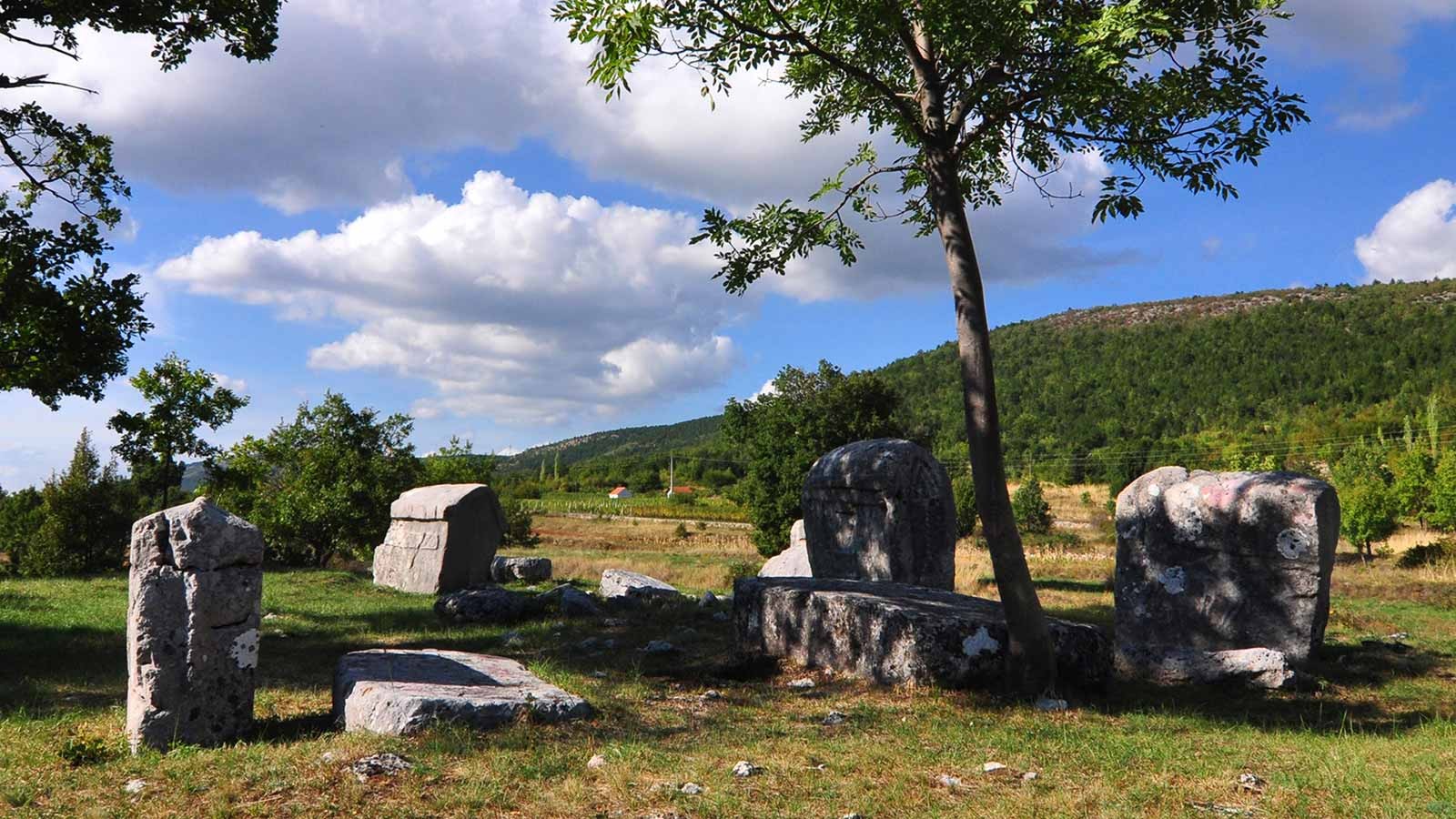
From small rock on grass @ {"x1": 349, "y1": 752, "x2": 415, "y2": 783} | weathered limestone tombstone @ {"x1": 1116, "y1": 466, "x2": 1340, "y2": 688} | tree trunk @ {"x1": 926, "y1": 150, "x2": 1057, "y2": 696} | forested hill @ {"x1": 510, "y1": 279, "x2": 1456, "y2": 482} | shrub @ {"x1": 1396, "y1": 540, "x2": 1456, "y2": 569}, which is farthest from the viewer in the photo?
forested hill @ {"x1": 510, "y1": 279, "x2": 1456, "y2": 482}

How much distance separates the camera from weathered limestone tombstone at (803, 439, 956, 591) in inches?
581

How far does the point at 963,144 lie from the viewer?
9.41 m

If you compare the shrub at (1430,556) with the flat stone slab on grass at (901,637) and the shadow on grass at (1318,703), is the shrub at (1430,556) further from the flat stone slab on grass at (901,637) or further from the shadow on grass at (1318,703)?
the flat stone slab on grass at (901,637)

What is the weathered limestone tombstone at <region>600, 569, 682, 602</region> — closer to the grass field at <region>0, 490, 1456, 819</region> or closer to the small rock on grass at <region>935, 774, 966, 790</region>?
the grass field at <region>0, 490, 1456, 819</region>

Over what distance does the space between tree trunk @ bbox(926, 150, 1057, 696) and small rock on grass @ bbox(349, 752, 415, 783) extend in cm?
551

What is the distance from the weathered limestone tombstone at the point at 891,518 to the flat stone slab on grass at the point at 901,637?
3709 millimetres

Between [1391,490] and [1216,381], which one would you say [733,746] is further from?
[1216,381]

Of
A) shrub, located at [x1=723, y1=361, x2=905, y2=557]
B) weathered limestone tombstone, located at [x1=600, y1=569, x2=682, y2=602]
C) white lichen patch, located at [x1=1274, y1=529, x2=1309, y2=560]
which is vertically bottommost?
weathered limestone tombstone, located at [x1=600, y1=569, x2=682, y2=602]

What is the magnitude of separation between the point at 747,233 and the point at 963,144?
2527 mm

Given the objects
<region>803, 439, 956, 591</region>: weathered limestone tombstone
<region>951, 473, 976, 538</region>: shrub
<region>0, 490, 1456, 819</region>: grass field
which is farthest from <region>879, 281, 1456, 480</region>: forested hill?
<region>0, 490, 1456, 819</region>: grass field

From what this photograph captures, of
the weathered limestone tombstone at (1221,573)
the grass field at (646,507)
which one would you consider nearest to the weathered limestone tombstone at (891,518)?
the weathered limestone tombstone at (1221,573)

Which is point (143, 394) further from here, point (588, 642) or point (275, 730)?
point (275, 730)

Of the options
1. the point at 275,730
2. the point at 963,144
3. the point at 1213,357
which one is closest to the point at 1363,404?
the point at 1213,357

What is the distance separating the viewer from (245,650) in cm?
740
